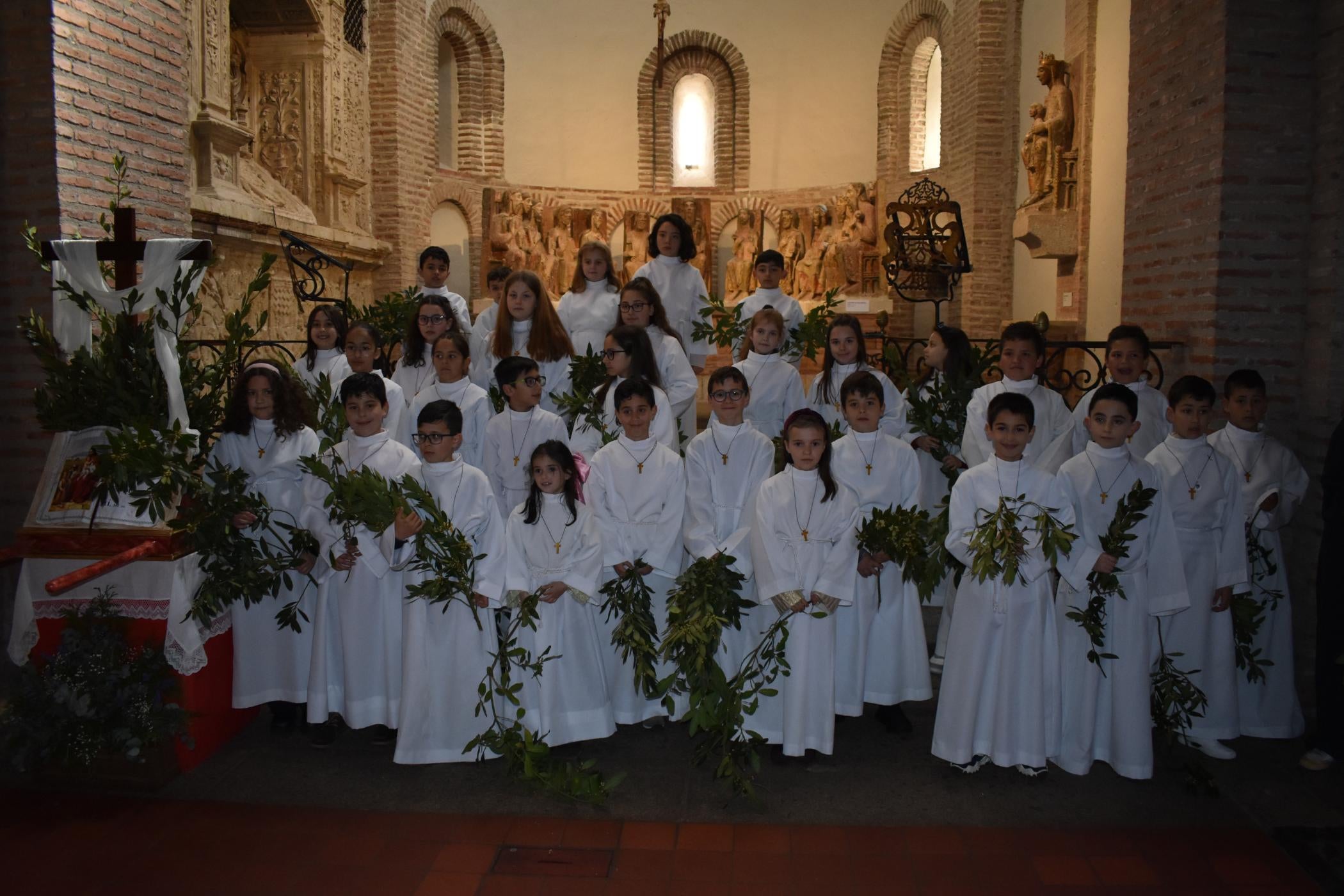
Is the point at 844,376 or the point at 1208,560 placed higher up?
the point at 844,376

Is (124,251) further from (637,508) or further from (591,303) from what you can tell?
(591,303)

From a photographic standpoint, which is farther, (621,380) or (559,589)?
(621,380)

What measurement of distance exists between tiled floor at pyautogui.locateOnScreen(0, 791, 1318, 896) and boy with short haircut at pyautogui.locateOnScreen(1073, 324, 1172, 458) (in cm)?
233

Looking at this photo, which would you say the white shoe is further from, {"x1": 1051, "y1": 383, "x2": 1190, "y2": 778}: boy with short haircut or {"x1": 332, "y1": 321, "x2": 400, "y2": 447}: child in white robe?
{"x1": 332, "y1": 321, "x2": 400, "y2": 447}: child in white robe

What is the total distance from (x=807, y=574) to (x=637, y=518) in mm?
909

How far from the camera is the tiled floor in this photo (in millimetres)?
3678

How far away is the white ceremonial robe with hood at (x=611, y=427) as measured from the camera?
18.4 feet

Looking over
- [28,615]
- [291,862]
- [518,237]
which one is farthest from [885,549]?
[518,237]

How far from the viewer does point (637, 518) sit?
16.5ft

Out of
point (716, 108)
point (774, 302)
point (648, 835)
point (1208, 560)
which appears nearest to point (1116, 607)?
point (1208, 560)

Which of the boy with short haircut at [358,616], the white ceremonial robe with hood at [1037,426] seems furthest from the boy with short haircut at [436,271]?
the white ceremonial robe with hood at [1037,426]

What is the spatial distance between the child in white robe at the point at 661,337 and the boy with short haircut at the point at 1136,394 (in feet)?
7.45

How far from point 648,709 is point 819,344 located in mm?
2587

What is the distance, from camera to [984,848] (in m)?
3.95
